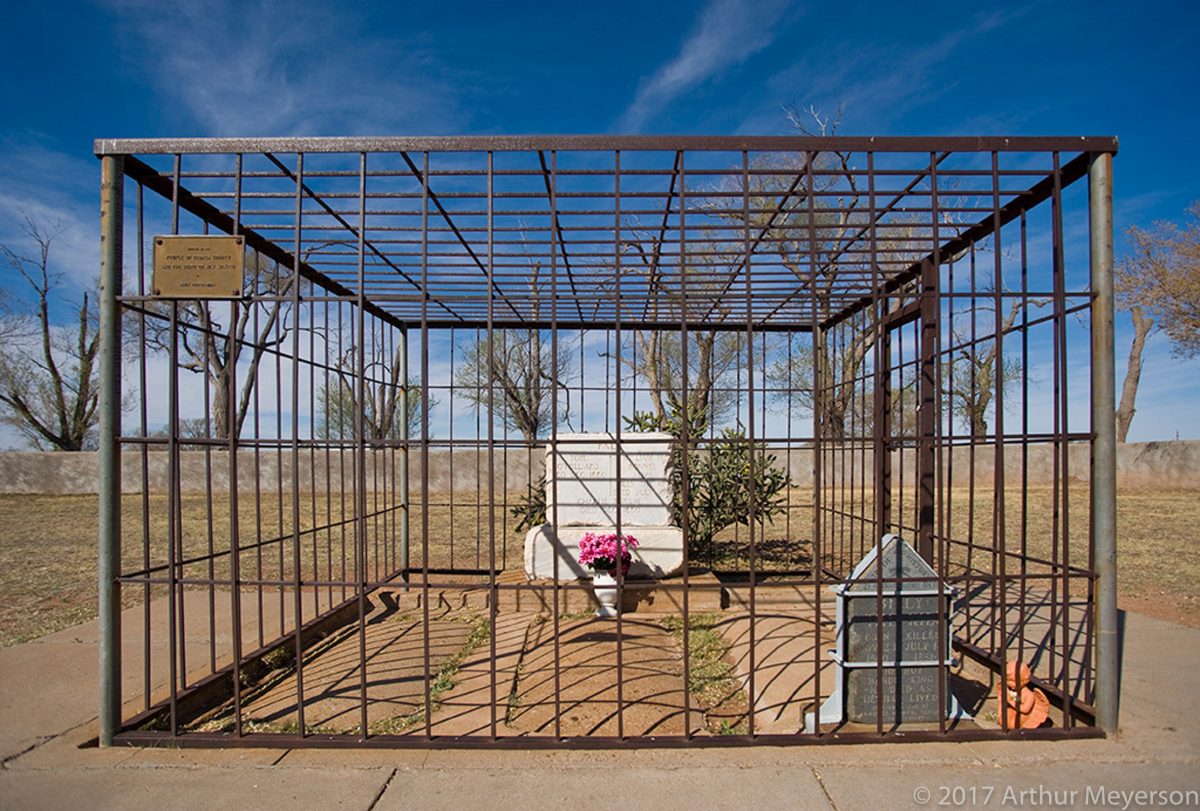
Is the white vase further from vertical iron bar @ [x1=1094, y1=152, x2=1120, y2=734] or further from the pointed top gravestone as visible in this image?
vertical iron bar @ [x1=1094, y1=152, x2=1120, y2=734]

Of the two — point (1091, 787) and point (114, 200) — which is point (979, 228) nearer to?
point (1091, 787)

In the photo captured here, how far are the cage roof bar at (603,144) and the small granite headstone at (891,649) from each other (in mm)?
2272

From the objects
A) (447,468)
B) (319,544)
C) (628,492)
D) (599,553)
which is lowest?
(319,544)

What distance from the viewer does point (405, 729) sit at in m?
4.48

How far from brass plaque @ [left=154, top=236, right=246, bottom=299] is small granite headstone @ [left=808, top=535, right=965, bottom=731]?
394cm

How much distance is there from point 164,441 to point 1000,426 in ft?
15.0

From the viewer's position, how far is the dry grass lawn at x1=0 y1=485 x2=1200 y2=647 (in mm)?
7594

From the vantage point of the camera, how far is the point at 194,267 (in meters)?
4.25

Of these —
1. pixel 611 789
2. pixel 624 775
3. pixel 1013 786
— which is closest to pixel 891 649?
pixel 1013 786

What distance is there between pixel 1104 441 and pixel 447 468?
1821 centimetres

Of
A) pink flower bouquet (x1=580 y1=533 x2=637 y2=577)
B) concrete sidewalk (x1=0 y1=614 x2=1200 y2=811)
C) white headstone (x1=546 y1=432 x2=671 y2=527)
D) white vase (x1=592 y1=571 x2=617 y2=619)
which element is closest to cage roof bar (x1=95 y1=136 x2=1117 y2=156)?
concrete sidewalk (x1=0 y1=614 x2=1200 y2=811)

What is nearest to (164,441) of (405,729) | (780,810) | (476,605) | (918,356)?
(405,729)

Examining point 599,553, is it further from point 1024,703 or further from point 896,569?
point 1024,703

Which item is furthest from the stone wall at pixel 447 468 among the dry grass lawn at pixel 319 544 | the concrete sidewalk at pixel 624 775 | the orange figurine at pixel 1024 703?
the orange figurine at pixel 1024 703
